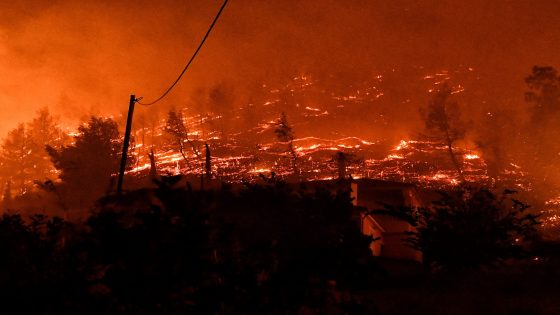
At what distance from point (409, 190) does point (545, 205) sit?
2895 centimetres

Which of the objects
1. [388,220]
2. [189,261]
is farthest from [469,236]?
[388,220]

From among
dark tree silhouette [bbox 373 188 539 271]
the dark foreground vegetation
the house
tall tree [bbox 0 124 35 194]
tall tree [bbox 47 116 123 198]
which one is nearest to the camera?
the dark foreground vegetation

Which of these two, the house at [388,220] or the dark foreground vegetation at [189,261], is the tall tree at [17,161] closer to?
the house at [388,220]

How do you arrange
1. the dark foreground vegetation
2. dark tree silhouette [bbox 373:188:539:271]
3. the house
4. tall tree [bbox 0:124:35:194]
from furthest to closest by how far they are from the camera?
tall tree [bbox 0:124:35:194]
the house
dark tree silhouette [bbox 373:188:539:271]
the dark foreground vegetation

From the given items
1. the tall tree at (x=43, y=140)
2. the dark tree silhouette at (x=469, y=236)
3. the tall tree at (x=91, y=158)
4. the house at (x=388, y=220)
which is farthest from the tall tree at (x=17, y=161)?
the dark tree silhouette at (x=469, y=236)

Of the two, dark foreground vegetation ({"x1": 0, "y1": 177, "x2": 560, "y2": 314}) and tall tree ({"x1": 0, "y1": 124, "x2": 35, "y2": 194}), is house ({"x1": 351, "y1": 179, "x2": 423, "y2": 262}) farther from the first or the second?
tall tree ({"x1": 0, "y1": 124, "x2": 35, "y2": 194})

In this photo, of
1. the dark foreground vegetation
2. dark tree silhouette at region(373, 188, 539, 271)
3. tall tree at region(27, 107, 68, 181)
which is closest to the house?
dark tree silhouette at region(373, 188, 539, 271)

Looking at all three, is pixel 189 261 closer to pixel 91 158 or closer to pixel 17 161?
pixel 91 158

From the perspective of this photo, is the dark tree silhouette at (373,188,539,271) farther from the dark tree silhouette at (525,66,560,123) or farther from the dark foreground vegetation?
the dark tree silhouette at (525,66,560,123)

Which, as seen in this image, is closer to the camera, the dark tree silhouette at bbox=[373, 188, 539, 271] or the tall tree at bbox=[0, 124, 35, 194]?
the dark tree silhouette at bbox=[373, 188, 539, 271]

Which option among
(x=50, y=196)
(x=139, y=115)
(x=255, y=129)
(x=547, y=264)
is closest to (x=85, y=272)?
(x=547, y=264)

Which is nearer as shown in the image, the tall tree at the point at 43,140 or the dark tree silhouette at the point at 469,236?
the dark tree silhouette at the point at 469,236

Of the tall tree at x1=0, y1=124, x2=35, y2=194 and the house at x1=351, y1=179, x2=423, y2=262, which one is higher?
the tall tree at x1=0, y1=124, x2=35, y2=194

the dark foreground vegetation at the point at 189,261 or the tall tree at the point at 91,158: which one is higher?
the tall tree at the point at 91,158
